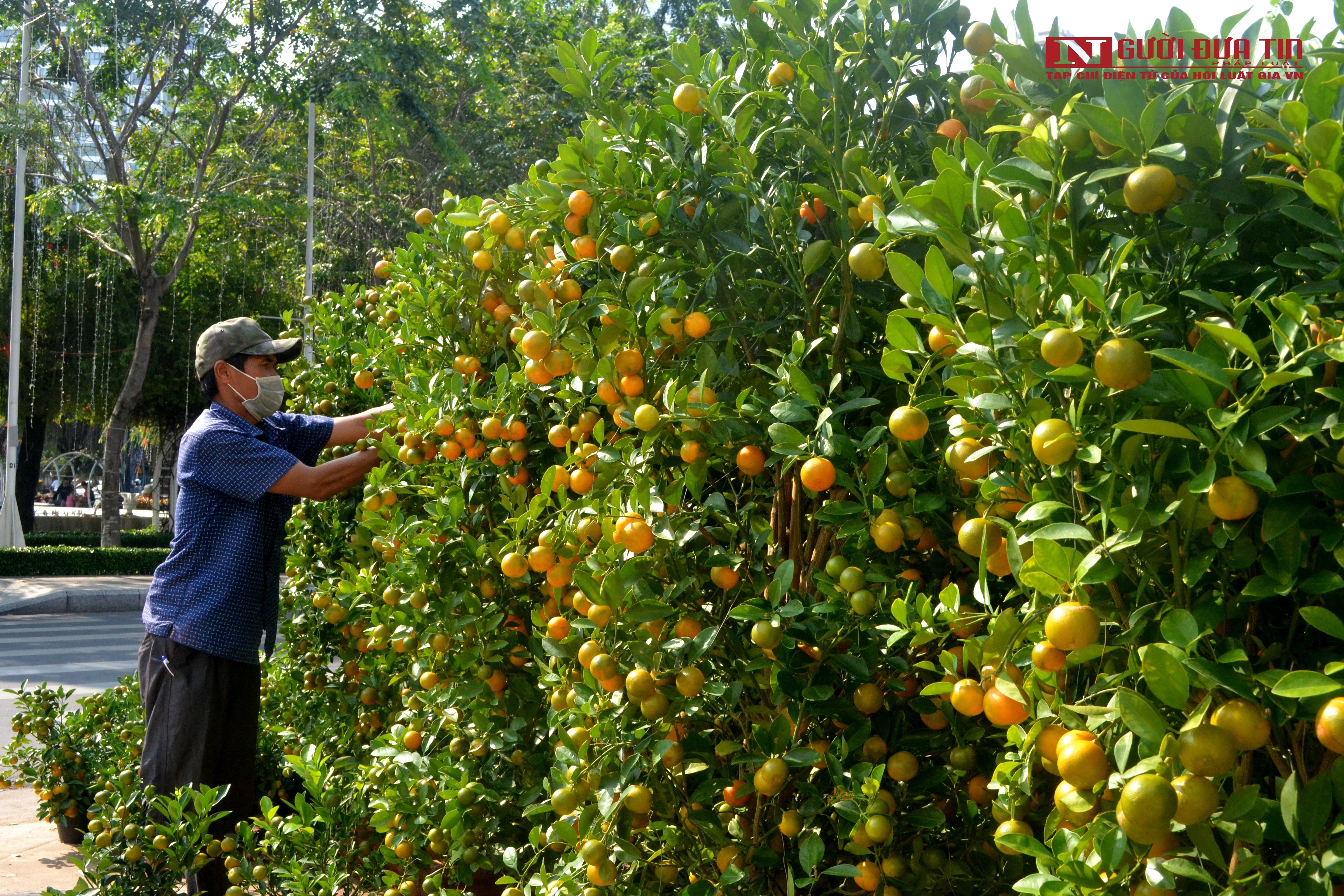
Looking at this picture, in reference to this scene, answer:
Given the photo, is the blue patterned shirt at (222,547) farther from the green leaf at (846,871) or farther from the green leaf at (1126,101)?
the green leaf at (1126,101)

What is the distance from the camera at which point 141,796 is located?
2.64 metres

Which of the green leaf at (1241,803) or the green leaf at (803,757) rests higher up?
the green leaf at (1241,803)

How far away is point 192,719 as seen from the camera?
9.81 ft

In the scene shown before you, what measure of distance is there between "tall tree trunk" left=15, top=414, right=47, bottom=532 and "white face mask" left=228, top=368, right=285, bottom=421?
21.5 m

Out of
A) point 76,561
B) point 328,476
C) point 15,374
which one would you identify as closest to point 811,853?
point 328,476

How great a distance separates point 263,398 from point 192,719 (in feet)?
3.22

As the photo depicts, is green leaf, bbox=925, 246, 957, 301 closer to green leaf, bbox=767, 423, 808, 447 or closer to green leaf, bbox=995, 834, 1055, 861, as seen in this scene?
green leaf, bbox=767, 423, 808, 447

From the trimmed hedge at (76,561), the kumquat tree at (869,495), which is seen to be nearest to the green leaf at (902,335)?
the kumquat tree at (869,495)

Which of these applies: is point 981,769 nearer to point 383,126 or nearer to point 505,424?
point 505,424

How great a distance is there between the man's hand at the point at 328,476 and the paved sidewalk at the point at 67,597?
11878mm

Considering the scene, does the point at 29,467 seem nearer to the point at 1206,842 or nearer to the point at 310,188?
the point at 310,188

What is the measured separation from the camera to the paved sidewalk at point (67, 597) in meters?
13.1

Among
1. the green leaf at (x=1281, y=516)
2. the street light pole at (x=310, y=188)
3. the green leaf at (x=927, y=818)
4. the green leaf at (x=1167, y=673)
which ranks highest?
the street light pole at (x=310, y=188)

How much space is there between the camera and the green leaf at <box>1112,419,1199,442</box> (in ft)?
3.04
